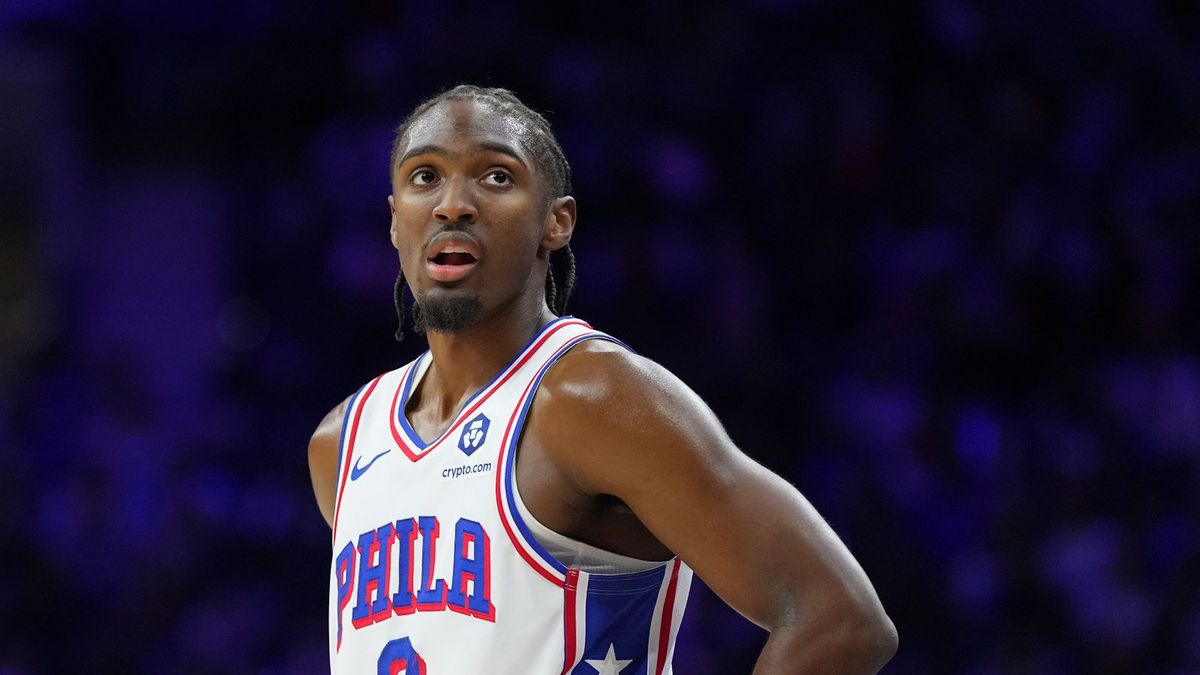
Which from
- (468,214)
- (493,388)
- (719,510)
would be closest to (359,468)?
(493,388)

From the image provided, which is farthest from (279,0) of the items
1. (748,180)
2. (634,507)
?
(634,507)

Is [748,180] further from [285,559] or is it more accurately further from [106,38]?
[106,38]

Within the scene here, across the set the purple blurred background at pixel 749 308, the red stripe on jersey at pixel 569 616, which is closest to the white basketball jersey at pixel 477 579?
the red stripe on jersey at pixel 569 616

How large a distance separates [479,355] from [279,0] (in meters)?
6.49

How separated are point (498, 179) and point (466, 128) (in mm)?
119

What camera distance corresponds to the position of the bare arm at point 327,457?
10.5 feet

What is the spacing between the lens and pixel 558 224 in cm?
300

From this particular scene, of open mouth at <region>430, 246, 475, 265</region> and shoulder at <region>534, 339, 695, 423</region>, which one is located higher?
open mouth at <region>430, 246, 475, 265</region>

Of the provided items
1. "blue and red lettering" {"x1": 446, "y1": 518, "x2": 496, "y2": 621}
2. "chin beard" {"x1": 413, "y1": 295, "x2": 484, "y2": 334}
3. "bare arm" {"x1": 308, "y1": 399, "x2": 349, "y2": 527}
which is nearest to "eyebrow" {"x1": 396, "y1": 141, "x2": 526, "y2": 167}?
"chin beard" {"x1": 413, "y1": 295, "x2": 484, "y2": 334}

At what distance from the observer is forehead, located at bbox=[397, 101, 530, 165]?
9.38ft

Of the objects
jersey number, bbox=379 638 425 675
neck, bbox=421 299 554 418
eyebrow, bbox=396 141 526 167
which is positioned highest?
eyebrow, bbox=396 141 526 167

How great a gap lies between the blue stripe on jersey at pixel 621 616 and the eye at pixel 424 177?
857 mm

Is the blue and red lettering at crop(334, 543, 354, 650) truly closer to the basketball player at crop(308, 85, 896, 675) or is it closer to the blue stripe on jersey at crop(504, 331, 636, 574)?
the basketball player at crop(308, 85, 896, 675)

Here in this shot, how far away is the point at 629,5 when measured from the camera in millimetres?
8070
